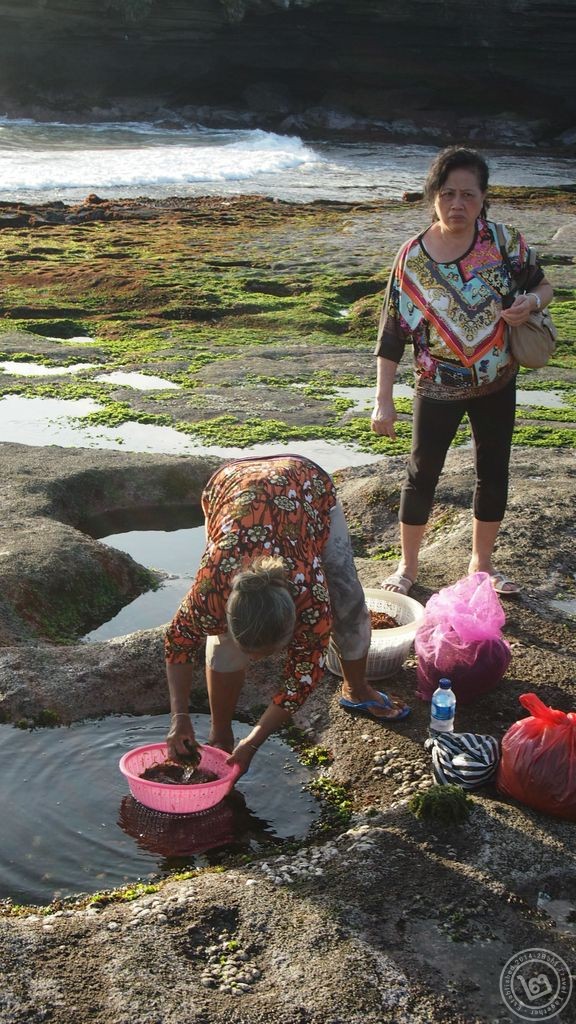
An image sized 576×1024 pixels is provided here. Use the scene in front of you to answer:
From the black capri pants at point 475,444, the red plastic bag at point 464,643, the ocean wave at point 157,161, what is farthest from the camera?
the ocean wave at point 157,161

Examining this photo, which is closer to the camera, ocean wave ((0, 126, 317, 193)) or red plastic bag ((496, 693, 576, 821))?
red plastic bag ((496, 693, 576, 821))

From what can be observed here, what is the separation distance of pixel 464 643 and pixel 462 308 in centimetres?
153

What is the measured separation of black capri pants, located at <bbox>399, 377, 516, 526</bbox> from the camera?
500cm

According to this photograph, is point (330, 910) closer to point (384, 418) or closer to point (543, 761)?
point (543, 761)

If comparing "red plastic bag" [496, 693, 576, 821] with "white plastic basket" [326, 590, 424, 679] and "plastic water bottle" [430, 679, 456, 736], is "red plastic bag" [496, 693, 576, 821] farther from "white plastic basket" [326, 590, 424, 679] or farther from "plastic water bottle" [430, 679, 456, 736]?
"white plastic basket" [326, 590, 424, 679]

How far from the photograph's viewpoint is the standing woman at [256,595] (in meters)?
3.25

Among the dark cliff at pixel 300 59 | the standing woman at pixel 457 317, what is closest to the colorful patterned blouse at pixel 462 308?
the standing woman at pixel 457 317

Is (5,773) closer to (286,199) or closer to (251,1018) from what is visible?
(251,1018)

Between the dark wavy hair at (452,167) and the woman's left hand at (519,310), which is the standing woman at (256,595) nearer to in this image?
the woman's left hand at (519,310)

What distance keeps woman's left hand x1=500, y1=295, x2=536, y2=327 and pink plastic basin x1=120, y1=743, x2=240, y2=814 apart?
7.63 ft

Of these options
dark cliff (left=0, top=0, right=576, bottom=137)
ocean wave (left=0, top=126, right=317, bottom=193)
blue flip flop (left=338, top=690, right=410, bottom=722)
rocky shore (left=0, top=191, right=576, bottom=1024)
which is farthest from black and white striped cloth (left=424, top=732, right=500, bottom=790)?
dark cliff (left=0, top=0, right=576, bottom=137)

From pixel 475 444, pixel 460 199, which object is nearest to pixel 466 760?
pixel 475 444

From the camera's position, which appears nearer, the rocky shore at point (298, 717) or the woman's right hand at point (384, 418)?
the rocky shore at point (298, 717)

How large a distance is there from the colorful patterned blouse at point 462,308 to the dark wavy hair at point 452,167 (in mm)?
234
